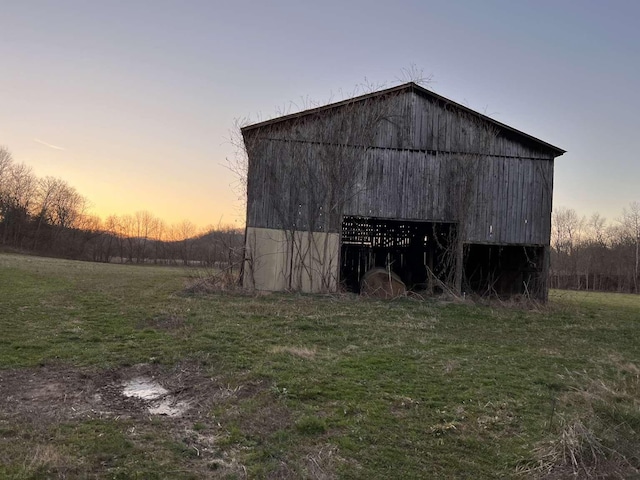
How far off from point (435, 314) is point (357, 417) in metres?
9.73

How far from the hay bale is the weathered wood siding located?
2.74 m

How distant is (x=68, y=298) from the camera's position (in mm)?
14977

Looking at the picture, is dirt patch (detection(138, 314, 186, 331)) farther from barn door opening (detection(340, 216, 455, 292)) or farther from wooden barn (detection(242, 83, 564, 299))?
barn door opening (detection(340, 216, 455, 292))

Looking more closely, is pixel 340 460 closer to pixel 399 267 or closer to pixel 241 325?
pixel 241 325

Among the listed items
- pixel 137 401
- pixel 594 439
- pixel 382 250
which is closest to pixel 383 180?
pixel 382 250

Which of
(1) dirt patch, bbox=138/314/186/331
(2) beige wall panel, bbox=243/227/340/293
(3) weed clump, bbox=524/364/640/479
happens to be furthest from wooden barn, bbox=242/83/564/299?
(3) weed clump, bbox=524/364/640/479

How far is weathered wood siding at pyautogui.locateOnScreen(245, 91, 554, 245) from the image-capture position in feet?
60.2

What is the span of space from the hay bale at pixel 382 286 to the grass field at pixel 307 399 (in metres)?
6.57

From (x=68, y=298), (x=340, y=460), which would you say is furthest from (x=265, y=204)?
(x=340, y=460)

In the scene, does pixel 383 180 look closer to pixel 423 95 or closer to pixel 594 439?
pixel 423 95

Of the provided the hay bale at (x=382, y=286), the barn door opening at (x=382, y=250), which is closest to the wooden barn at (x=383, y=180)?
the hay bale at (x=382, y=286)

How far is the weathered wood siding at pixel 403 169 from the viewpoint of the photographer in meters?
18.4

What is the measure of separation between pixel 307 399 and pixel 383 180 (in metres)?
13.3

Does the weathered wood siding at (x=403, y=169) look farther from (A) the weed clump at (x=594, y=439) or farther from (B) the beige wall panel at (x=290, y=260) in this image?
(A) the weed clump at (x=594, y=439)
